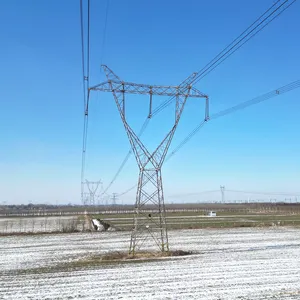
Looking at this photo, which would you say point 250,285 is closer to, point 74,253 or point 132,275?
point 132,275

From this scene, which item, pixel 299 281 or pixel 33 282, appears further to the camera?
pixel 33 282

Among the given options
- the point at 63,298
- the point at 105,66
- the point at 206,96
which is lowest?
the point at 63,298

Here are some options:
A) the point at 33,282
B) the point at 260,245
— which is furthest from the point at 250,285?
the point at 260,245

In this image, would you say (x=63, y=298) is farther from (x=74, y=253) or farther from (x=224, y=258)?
(x=74, y=253)

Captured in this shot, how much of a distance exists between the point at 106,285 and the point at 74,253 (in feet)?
35.0

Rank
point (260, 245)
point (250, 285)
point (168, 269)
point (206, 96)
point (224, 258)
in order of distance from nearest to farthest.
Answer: point (250, 285) → point (168, 269) → point (224, 258) → point (206, 96) → point (260, 245)

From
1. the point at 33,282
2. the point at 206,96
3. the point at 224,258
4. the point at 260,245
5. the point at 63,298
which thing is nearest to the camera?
the point at 63,298

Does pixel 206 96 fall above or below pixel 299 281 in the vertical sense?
above

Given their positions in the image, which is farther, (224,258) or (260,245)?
(260,245)

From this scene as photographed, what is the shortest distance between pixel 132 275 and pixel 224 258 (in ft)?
21.2

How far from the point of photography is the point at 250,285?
41.8 feet

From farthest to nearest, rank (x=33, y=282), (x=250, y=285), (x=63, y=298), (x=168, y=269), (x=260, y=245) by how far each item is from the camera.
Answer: (x=260, y=245) < (x=168, y=269) < (x=33, y=282) < (x=250, y=285) < (x=63, y=298)

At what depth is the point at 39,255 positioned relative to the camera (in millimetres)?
22719

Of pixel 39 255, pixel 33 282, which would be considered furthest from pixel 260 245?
pixel 33 282
